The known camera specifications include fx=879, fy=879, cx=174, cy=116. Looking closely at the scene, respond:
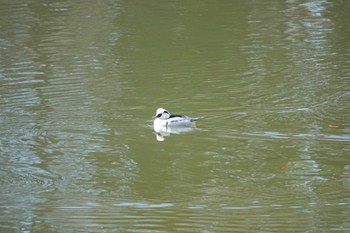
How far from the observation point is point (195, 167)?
37.1 ft

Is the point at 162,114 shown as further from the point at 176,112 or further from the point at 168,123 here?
the point at 176,112

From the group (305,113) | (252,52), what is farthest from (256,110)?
(252,52)

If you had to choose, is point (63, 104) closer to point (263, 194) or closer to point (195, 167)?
point (195, 167)

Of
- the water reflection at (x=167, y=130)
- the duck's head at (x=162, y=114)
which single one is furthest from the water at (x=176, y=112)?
the duck's head at (x=162, y=114)

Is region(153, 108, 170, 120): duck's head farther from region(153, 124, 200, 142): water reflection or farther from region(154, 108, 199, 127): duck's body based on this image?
region(153, 124, 200, 142): water reflection

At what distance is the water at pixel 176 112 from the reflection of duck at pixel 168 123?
118 millimetres

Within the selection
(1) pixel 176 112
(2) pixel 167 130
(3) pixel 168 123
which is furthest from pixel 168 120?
(1) pixel 176 112

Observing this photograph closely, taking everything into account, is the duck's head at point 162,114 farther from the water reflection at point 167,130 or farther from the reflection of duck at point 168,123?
the water reflection at point 167,130

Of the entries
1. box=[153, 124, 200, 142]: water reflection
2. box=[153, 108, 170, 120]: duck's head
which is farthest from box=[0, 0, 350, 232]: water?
box=[153, 108, 170, 120]: duck's head

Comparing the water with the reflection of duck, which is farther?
the reflection of duck

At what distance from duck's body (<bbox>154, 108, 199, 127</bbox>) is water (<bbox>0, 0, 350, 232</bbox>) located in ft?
0.47

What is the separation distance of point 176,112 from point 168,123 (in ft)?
3.22

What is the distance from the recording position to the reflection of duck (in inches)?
511

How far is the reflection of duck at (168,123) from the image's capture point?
42.6 ft
